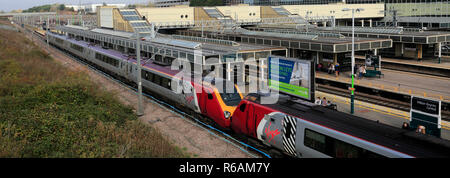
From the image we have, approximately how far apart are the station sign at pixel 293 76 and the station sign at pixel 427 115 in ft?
19.3

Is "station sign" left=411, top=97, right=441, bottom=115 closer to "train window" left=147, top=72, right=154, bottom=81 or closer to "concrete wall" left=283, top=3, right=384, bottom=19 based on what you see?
"train window" left=147, top=72, right=154, bottom=81

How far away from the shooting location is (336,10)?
290 ft

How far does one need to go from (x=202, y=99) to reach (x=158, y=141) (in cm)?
553

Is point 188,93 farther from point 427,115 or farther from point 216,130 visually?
point 427,115

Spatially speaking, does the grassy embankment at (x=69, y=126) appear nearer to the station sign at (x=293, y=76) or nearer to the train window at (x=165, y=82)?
the train window at (x=165, y=82)

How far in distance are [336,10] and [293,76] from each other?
75194mm

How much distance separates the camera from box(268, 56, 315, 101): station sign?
1828 centimetres

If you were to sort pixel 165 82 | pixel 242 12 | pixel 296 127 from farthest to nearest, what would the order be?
pixel 242 12 < pixel 165 82 < pixel 296 127

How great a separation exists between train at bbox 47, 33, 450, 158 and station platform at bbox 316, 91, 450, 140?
9909 mm

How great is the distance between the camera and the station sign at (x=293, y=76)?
60.0 ft

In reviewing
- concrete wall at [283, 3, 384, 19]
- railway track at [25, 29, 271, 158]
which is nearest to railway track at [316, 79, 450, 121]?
railway track at [25, 29, 271, 158]

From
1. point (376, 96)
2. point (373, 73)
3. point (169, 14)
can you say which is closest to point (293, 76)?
point (376, 96)
